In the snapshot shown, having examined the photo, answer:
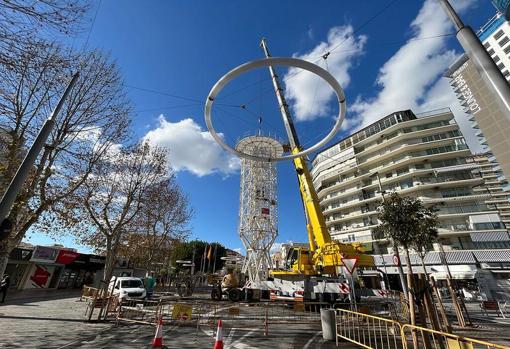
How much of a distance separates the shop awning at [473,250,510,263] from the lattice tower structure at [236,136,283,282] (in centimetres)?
3021

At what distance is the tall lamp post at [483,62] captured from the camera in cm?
410

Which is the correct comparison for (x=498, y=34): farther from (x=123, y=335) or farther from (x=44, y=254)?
(x=44, y=254)

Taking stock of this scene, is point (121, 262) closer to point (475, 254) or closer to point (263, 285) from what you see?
point (263, 285)

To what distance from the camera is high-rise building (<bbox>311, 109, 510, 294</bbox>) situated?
39.0 metres

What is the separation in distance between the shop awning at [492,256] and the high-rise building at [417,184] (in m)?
0.10

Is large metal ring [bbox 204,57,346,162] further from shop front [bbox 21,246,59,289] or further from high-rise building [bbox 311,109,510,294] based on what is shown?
shop front [bbox 21,246,59,289]

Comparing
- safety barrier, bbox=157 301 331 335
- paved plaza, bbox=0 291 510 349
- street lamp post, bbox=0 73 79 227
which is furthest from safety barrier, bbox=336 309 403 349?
street lamp post, bbox=0 73 79 227

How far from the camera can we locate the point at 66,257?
3005 centimetres

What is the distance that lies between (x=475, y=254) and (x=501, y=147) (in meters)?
38.4

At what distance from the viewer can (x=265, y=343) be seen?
8688mm

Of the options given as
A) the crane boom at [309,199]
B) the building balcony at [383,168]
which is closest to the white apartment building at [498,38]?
the building balcony at [383,168]

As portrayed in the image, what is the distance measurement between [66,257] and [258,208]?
22.4m

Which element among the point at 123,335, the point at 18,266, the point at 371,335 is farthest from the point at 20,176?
the point at 18,266

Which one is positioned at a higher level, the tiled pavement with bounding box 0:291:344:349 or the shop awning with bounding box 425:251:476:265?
the shop awning with bounding box 425:251:476:265
